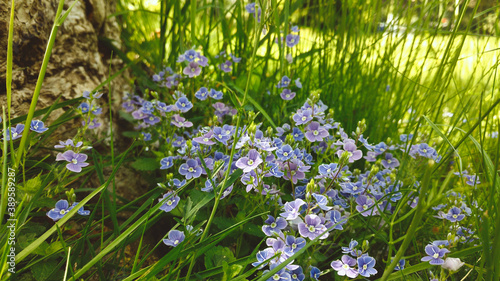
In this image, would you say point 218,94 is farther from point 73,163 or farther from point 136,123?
point 73,163

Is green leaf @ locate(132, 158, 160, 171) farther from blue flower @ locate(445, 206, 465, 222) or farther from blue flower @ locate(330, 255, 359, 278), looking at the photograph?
blue flower @ locate(445, 206, 465, 222)

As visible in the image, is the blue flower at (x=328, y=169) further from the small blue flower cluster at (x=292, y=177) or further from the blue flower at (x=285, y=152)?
the blue flower at (x=285, y=152)

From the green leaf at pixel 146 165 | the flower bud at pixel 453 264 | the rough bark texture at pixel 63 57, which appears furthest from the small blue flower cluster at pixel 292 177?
the rough bark texture at pixel 63 57

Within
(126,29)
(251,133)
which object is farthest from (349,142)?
(126,29)

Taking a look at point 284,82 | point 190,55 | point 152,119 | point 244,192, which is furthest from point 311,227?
point 190,55

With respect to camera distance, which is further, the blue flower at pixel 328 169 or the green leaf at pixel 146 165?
the green leaf at pixel 146 165

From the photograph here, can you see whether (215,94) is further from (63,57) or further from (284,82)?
A: (63,57)
